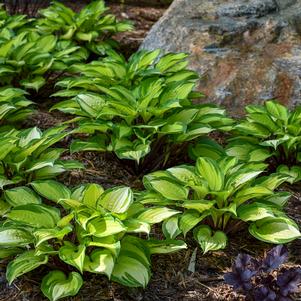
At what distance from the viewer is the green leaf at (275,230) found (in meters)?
2.74

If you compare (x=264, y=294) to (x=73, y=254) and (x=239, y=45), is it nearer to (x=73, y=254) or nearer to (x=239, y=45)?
(x=73, y=254)

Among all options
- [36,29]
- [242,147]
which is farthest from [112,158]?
[36,29]

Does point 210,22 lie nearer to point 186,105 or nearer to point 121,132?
point 186,105

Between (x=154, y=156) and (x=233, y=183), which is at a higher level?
(x=233, y=183)

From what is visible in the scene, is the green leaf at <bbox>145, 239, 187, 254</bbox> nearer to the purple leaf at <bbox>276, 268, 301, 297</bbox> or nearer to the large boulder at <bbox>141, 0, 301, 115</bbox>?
the purple leaf at <bbox>276, 268, 301, 297</bbox>

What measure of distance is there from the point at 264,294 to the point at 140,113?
142 cm

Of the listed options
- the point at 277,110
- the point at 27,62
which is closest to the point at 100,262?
the point at 277,110

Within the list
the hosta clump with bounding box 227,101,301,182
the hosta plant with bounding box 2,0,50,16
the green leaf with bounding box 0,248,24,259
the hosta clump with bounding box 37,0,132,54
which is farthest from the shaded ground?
the hosta plant with bounding box 2,0,50,16

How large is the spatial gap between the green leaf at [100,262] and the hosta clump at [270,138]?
1299 millimetres

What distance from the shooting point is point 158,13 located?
6344mm

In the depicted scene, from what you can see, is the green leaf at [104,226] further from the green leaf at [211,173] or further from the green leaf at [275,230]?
the green leaf at [275,230]

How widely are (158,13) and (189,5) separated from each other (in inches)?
58.0

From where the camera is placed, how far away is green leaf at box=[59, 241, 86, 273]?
2.35m

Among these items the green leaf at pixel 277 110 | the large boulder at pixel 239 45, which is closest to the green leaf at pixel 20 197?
the green leaf at pixel 277 110
